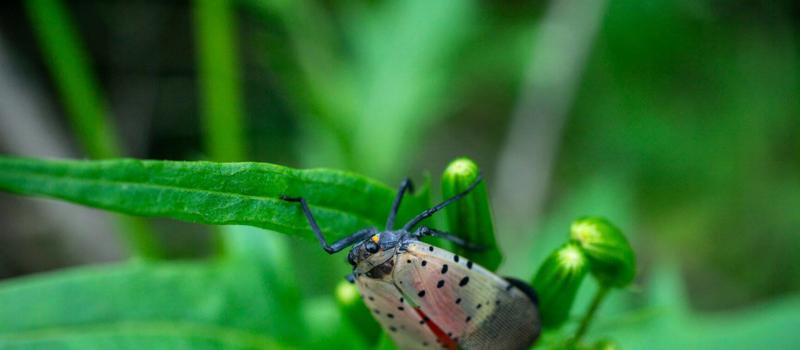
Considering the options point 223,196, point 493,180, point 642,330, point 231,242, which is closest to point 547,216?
point 493,180

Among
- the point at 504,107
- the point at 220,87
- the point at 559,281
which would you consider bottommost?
the point at 559,281

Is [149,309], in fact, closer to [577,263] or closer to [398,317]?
[398,317]

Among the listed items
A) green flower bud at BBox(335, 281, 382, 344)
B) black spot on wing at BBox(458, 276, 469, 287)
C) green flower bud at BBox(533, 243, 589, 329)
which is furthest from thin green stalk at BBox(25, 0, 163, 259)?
green flower bud at BBox(533, 243, 589, 329)

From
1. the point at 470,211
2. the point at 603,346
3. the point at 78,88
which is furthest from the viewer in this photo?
the point at 78,88

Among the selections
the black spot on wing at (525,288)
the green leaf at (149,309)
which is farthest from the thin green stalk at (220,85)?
the black spot on wing at (525,288)

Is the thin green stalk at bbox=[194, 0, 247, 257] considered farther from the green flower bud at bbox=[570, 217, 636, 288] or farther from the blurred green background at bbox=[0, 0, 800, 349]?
the green flower bud at bbox=[570, 217, 636, 288]

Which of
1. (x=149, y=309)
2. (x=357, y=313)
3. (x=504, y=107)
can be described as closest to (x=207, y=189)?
(x=357, y=313)

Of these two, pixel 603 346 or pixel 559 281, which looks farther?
pixel 603 346

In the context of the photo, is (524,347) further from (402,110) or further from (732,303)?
(732,303)
